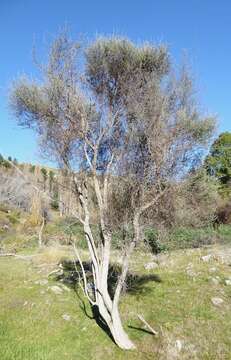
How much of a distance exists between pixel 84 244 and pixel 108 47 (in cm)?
1153

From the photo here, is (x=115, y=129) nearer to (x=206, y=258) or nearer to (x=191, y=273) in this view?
(x=191, y=273)

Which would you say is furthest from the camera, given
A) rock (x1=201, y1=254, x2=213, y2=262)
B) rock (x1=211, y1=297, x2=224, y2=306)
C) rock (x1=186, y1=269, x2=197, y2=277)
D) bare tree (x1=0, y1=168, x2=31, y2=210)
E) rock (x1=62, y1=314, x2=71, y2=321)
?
bare tree (x1=0, y1=168, x2=31, y2=210)

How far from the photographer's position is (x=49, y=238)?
20172 millimetres

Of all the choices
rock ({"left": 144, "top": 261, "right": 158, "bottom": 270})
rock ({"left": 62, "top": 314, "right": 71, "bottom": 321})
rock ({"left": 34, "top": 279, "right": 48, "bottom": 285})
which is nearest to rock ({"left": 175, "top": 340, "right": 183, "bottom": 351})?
rock ({"left": 62, "top": 314, "right": 71, "bottom": 321})

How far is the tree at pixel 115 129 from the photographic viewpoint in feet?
20.4

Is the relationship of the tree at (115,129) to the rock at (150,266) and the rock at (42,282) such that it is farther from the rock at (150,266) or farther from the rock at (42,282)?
the rock at (150,266)

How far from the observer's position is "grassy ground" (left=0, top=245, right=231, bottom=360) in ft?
19.1

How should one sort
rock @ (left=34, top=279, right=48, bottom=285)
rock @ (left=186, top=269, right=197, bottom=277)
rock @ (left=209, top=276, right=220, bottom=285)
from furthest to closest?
1. rock @ (left=186, top=269, right=197, bottom=277)
2. rock @ (left=34, top=279, right=48, bottom=285)
3. rock @ (left=209, top=276, right=220, bottom=285)

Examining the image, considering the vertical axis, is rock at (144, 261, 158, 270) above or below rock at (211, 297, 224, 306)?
above

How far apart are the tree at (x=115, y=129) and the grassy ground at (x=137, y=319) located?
58 cm

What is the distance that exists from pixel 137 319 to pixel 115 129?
13.4 feet

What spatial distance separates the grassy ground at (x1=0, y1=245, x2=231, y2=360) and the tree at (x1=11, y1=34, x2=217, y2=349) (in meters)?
0.58

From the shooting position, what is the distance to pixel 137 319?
23.3ft

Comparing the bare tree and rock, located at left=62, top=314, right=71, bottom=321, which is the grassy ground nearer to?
rock, located at left=62, top=314, right=71, bottom=321
